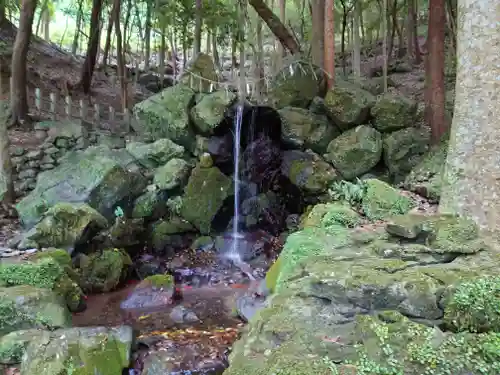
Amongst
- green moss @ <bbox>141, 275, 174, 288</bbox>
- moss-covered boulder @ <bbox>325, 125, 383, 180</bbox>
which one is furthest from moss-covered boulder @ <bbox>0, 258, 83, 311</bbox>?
moss-covered boulder @ <bbox>325, 125, 383, 180</bbox>

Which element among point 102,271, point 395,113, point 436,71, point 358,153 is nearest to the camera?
point 102,271

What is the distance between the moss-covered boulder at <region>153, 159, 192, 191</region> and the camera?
11812 millimetres

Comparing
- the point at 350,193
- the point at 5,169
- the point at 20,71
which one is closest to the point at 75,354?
the point at 350,193

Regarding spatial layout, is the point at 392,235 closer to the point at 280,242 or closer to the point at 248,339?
the point at 248,339

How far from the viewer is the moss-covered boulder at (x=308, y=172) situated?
11.5 metres

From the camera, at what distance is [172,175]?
1186 cm

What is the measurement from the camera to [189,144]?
42.2 feet

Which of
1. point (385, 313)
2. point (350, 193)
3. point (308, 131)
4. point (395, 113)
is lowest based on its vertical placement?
point (385, 313)

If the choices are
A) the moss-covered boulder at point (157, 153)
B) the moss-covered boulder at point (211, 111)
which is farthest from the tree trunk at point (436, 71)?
the moss-covered boulder at point (157, 153)

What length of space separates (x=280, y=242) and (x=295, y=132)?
9.71 feet

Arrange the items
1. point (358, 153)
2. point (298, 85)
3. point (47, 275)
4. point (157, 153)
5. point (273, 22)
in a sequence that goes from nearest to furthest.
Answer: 1. point (47, 275)
2. point (358, 153)
3. point (157, 153)
4. point (298, 85)
5. point (273, 22)

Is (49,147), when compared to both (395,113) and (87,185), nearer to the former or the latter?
(87,185)

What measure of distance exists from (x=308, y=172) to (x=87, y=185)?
17.7ft

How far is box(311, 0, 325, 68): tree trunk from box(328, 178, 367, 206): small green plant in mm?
5182
